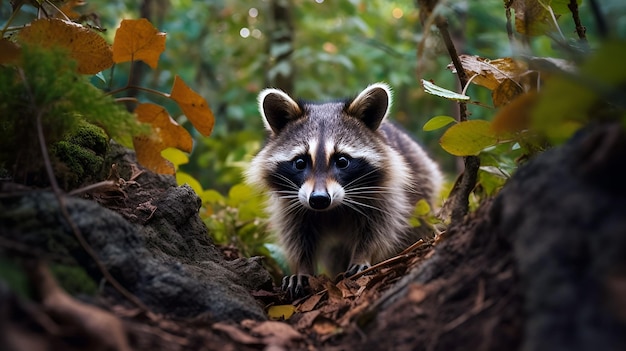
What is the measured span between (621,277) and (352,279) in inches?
87.0

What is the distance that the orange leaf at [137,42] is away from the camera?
126 inches

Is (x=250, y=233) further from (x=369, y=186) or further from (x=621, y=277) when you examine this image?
(x=621, y=277)

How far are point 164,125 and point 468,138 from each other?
5.42ft

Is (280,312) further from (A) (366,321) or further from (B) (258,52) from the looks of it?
(B) (258,52)

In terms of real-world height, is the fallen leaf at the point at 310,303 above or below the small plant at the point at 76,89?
below

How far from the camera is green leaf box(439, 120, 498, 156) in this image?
2895mm

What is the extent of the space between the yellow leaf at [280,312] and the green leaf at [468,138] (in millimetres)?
1161

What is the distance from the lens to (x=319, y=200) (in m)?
4.18

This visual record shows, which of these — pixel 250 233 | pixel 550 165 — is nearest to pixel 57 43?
pixel 550 165

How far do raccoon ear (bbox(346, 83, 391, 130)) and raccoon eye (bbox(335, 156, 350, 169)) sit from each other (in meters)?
0.49

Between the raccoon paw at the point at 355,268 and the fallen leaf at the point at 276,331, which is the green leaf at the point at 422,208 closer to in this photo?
the raccoon paw at the point at 355,268

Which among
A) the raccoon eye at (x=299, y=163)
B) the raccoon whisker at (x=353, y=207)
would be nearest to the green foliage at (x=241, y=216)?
the raccoon eye at (x=299, y=163)

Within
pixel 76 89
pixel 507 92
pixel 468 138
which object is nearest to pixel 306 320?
pixel 468 138

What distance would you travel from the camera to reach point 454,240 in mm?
2484
